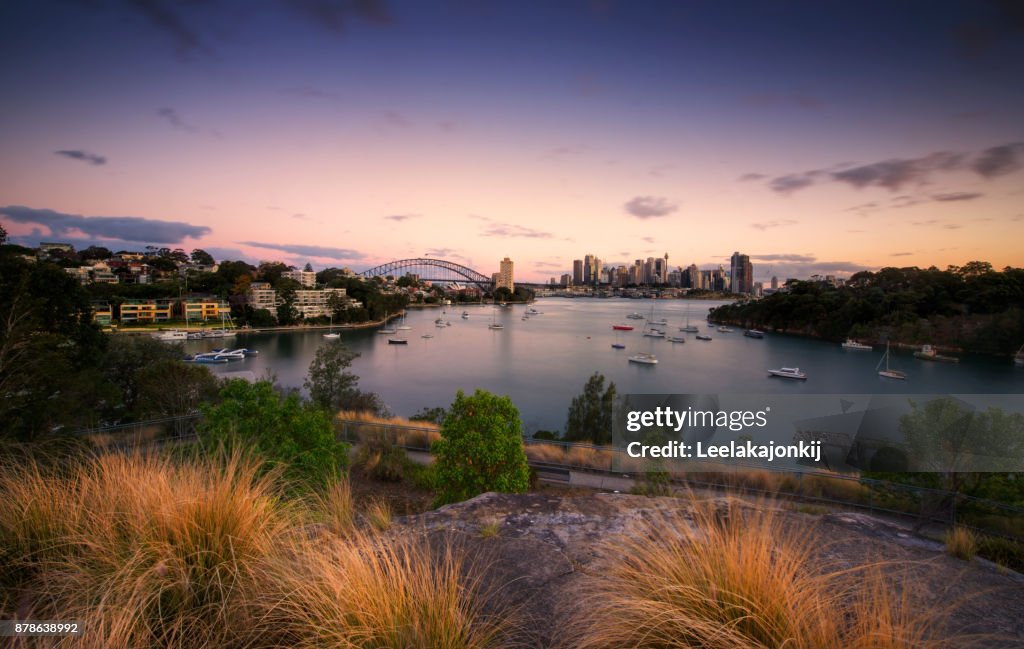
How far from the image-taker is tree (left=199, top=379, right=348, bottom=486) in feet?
18.2

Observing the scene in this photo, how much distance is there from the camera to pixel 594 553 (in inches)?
117

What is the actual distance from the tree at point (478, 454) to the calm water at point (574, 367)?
70.7 ft

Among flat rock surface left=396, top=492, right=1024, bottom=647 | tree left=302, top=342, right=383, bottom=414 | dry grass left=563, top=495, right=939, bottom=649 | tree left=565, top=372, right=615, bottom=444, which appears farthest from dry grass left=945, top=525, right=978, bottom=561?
tree left=302, top=342, right=383, bottom=414

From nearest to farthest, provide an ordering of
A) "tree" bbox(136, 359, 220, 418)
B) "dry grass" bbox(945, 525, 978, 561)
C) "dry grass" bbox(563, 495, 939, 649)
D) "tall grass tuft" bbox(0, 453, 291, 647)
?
"dry grass" bbox(563, 495, 939, 649) → "tall grass tuft" bbox(0, 453, 291, 647) → "dry grass" bbox(945, 525, 978, 561) → "tree" bbox(136, 359, 220, 418)

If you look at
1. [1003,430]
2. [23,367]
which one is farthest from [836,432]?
[23,367]

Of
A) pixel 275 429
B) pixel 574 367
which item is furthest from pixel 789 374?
pixel 275 429

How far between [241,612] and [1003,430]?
12.7 m

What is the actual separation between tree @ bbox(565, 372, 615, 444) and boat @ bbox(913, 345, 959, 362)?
53.3 meters

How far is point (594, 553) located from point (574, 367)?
47745mm

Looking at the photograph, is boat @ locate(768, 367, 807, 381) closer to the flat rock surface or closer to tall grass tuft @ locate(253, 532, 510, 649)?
the flat rock surface

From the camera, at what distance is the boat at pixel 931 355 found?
5430cm

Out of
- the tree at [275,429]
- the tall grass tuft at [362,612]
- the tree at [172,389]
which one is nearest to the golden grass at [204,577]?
the tall grass tuft at [362,612]

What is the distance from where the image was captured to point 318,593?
73.7 inches

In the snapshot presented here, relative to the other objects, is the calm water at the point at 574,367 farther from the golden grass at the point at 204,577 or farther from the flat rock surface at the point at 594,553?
the golden grass at the point at 204,577
